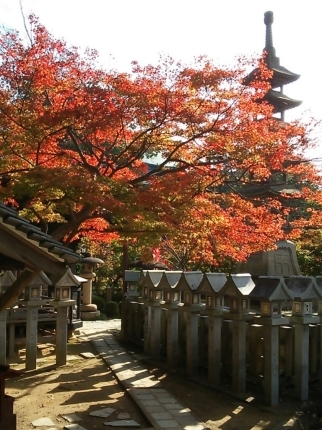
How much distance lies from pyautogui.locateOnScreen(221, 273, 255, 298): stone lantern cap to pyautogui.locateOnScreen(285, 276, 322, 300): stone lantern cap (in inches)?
27.7

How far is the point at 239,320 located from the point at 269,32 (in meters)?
21.5

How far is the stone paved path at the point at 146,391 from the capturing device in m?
5.90

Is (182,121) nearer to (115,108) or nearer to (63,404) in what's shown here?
(115,108)

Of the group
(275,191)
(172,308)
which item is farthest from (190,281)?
(275,191)

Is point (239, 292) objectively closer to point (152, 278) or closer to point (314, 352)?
point (314, 352)

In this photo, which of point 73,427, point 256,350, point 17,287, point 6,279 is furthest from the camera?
point 6,279

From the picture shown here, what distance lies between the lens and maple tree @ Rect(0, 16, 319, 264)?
9594 millimetres

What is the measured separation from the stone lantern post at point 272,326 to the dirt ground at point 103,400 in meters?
0.29

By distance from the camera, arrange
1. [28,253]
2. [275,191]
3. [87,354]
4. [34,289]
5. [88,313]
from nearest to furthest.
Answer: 1. [28,253]
2. [34,289]
3. [87,354]
4. [275,191]
5. [88,313]

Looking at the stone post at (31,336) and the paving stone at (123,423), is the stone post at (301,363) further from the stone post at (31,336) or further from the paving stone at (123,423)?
the stone post at (31,336)

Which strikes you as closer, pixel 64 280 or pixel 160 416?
pixel 160 416

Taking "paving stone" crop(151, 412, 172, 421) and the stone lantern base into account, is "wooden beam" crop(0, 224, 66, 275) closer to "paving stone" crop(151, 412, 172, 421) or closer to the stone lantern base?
"paving stone" crop(151, 412, 172, 421)

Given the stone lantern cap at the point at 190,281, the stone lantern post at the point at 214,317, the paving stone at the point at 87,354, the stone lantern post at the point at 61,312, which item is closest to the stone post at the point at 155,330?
the stone lantern cap at the point at 190,281

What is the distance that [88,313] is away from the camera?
1872 centimetres
